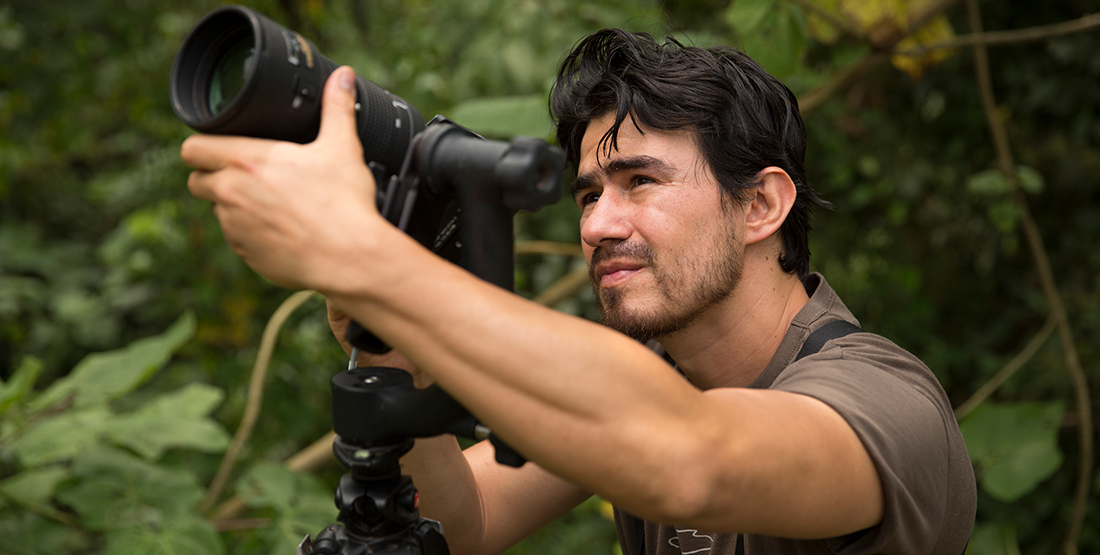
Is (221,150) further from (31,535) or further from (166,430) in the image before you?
(31,535)

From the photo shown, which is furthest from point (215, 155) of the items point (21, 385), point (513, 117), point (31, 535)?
point (31, 535)

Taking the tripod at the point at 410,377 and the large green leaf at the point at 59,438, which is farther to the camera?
the large green leaf at the point at 59,438

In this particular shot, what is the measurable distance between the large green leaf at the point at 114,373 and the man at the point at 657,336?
1017mm

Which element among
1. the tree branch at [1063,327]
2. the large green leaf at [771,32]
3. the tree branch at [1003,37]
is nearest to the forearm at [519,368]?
the large green leaf at [771,32]

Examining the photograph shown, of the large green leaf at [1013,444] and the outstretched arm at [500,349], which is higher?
the outstretched arm at [500,349]

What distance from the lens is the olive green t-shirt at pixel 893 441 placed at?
923 mm

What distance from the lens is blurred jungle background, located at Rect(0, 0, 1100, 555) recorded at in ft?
6.54

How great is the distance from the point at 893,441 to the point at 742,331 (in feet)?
1.46

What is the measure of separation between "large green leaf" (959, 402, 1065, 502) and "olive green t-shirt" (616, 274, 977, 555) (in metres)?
1.24

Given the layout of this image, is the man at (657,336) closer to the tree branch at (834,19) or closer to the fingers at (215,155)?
the fingers at (215,155)

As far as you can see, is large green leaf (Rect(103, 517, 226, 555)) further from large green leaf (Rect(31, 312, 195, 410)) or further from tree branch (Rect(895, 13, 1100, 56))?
tree branch (Rect(895, 13, 1100, 56))

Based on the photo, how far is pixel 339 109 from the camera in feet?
2.71

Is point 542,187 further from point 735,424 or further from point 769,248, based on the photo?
point 769,248

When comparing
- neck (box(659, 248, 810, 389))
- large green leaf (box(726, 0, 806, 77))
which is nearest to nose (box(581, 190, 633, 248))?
neck (box(659, 248, 810, 389))
